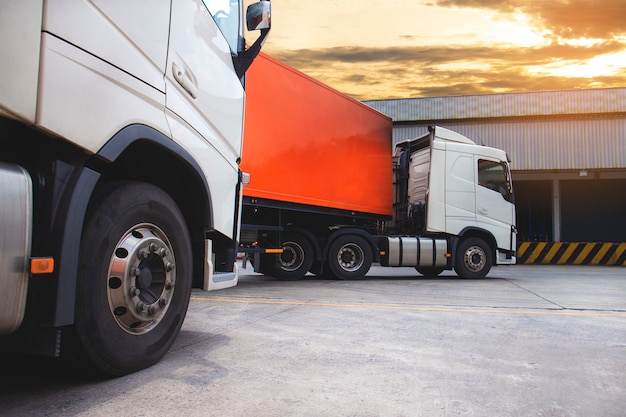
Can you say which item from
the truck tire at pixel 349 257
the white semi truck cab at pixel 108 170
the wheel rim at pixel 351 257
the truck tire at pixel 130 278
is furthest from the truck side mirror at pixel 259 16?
the wheel rim at pixel 351 257

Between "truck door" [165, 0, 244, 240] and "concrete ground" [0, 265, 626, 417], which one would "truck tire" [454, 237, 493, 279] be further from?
"truck door" [165, 0, 244, 240]

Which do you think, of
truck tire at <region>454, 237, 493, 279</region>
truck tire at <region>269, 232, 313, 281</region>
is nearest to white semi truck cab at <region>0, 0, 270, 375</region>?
truck tire at <region>269, 232, 313, 281</region>

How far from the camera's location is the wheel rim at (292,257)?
34.3 ft

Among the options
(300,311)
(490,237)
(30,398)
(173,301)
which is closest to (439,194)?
(490,237)

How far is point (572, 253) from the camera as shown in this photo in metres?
19.3

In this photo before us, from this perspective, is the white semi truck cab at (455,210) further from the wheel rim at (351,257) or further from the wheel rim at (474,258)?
the wheel rim at (351,257)

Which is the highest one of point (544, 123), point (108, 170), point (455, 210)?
point (544, 123)

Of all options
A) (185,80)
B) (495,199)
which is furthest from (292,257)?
(185,80)

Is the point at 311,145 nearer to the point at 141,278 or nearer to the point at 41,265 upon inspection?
the point at 141,278

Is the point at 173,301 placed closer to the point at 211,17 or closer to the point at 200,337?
the point at 200,337

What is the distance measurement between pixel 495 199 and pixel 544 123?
11478 millimetres

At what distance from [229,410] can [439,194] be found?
9.19 metres

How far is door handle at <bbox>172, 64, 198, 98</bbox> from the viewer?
128 inches

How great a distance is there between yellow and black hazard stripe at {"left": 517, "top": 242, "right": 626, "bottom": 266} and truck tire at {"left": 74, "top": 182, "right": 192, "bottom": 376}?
18.3 m
